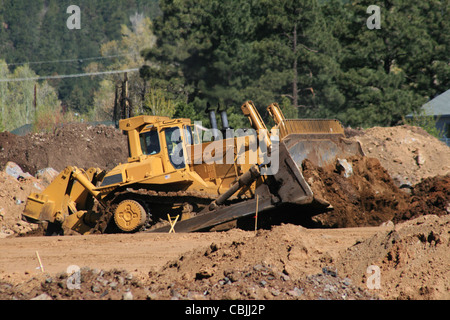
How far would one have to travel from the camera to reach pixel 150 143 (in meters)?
12.2

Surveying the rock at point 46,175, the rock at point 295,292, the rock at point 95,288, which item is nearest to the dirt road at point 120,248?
the rock at point 95,288

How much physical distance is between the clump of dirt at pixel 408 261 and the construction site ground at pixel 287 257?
14 mm

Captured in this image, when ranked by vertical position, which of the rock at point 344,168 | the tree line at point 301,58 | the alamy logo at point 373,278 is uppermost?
the tree line at point 301,58

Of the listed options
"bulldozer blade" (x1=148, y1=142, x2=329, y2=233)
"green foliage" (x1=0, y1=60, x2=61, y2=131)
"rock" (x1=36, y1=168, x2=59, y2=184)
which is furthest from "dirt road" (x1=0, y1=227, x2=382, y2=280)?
"green foliage" (x1=0, y1=60, x2=61, y2=131)

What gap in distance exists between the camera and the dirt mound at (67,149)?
23719mm

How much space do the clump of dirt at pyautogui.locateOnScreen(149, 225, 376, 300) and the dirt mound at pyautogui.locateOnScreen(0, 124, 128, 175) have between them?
16.1 m

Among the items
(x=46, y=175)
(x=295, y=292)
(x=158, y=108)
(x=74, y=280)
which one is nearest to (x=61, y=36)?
(x=158, y=108)

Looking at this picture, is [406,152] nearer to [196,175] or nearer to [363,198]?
[363,198]

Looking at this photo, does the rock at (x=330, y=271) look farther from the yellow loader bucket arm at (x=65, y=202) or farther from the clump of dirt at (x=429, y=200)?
the yellow loader bucket arm at (x=65, y=202)

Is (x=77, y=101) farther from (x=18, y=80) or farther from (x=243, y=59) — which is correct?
(x=243, y=59)

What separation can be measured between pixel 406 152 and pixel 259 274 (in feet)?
48.3

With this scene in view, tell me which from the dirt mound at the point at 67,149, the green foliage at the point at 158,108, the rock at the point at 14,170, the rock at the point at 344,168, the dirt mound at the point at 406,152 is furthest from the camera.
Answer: the green foliage at the point at 158,108
